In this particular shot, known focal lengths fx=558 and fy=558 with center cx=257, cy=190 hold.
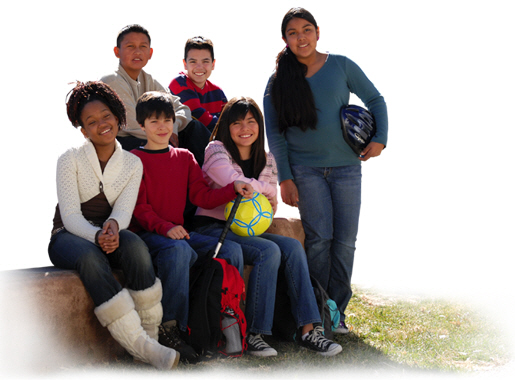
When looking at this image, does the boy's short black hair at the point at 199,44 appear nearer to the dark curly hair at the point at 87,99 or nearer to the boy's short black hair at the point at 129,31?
the boy's short black hair at the point at 129,31

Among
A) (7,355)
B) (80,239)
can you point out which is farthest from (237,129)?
(7,355)

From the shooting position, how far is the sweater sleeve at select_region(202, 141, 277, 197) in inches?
161

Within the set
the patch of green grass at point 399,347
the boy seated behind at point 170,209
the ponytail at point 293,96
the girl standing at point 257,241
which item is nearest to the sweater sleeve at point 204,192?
the boy seated behind at point 170,209

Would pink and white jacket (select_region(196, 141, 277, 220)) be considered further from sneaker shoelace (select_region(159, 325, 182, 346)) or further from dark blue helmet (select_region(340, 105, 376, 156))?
sneaker shoelace (select_region(159, 325, 182, 346))

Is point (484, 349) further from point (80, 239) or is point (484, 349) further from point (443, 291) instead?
point (80, 239)

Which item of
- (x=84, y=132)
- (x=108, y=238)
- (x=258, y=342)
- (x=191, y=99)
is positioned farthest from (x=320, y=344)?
(x=191, y=99)

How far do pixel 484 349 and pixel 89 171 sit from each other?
3.22 m

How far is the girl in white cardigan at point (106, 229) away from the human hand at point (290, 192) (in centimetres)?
122

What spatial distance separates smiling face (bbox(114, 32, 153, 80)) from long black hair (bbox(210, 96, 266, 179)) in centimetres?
101

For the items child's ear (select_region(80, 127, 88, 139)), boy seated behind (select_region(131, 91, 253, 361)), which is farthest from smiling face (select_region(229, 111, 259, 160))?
child's ear (select_region(80, 127, 88, 139))

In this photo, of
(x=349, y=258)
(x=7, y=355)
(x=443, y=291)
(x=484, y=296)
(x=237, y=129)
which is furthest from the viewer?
(x=443, y=291)

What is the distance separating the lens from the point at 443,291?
21.0ft

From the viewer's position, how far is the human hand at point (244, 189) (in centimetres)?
384

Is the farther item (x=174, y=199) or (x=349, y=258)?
(x=349, y=258)
